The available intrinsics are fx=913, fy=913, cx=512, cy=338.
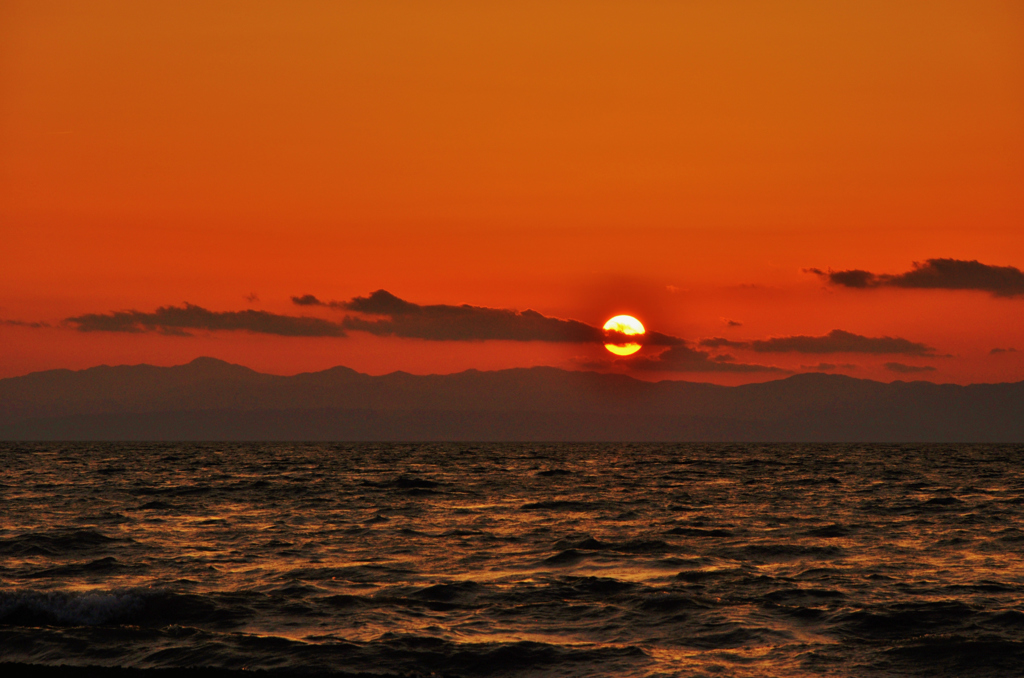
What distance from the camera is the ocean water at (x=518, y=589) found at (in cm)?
1556

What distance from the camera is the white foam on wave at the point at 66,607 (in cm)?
1758

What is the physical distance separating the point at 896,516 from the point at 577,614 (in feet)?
81.2

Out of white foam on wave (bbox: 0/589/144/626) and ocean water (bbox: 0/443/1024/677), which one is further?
white foam on wave (bbox: 0/589/144/626)

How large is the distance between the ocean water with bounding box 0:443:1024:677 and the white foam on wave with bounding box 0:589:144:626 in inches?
1.9

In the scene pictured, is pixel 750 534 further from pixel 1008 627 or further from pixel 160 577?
pixel 160 577

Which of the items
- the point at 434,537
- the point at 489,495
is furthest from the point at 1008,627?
the point at 489,495

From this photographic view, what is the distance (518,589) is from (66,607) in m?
9.55

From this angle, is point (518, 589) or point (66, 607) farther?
point (518, 589)

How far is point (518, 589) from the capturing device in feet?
70.0

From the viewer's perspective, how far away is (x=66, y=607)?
18.1m

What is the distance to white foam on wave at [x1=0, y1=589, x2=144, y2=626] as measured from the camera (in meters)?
17.6

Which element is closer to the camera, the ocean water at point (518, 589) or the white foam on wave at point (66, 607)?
the ocean water at point (518, 589)

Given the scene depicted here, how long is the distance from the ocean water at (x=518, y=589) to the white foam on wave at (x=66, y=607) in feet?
0.16

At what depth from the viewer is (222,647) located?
15.6 metres
